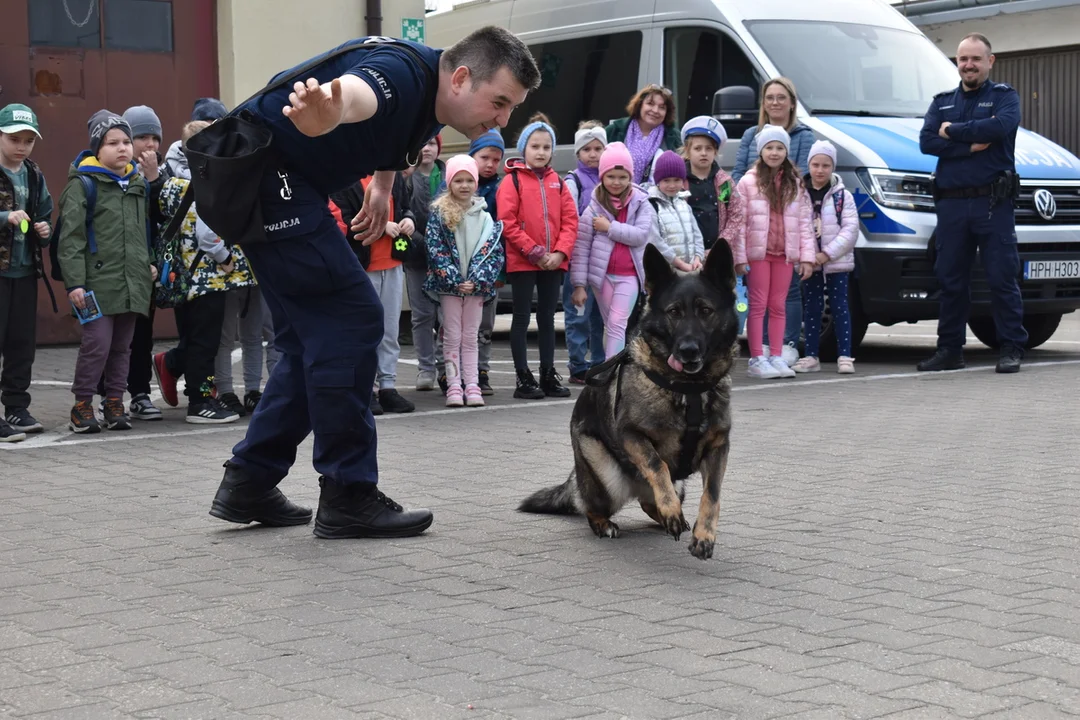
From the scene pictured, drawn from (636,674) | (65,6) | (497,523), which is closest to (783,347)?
(497,523)

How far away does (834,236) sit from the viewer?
11414mm

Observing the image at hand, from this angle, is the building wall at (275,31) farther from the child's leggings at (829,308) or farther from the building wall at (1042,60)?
the building wall at (1042,60)

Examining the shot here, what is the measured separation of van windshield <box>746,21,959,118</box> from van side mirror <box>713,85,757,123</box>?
0.45m

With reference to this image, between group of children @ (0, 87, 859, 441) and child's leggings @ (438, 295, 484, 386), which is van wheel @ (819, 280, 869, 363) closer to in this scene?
group of children @ (0, 87, 859, 441)

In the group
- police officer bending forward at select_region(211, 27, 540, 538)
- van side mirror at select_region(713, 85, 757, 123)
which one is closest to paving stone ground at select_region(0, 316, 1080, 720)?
police officer bending forward at select_region(211, 27, 540, 538)

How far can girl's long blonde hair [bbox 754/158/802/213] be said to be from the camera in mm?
11258

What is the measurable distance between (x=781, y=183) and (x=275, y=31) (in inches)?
241

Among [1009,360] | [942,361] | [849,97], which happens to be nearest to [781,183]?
[849,97]

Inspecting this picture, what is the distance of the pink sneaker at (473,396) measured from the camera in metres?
9.98

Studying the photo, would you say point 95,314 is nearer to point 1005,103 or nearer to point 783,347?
point 783,347

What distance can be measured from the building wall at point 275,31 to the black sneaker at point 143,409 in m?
5.44

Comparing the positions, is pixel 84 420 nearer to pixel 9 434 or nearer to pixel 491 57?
pixel 9 434

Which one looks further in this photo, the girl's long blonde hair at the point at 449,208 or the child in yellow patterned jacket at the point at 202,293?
the girl's long blonde hair at the point at 449,208

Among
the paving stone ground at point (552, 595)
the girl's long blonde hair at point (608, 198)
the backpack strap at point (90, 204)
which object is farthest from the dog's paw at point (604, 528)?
the girl's long blonde hair at point (608, 198)
